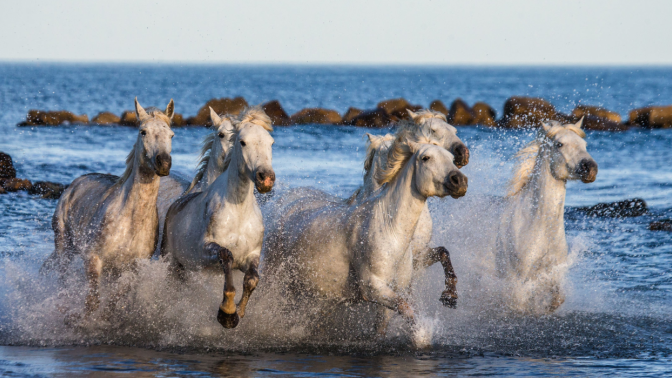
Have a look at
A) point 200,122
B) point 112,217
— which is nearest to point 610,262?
point 112,217

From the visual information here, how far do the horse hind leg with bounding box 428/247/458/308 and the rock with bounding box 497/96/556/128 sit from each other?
27566mm

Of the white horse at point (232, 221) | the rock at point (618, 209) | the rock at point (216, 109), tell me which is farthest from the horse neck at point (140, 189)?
the rock at point (216, 109)

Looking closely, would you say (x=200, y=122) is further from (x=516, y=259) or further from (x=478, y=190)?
(x=516, y=259)

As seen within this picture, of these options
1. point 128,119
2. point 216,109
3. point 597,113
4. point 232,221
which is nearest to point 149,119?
point 232,221

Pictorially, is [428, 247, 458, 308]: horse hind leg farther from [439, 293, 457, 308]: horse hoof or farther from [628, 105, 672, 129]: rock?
[628, 105, 672, 129]: rock

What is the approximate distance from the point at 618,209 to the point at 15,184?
1130 centimetres

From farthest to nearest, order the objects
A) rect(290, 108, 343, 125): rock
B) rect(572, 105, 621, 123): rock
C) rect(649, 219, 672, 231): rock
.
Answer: rect(572, 105, 621, 123): rock, rect(290, 108, 343, 125): rock, rect(649, 219, 672, 231): rock

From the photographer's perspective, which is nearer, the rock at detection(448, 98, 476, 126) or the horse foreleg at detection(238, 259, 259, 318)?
the horse foreleg at detection(238, 259, 259, 318)

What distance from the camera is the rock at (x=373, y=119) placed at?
34250 millimetres

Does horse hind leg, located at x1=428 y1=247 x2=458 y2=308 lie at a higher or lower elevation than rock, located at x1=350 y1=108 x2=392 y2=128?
higher

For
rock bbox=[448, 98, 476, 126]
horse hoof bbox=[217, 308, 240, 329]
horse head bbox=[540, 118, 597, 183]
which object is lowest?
rock bbox=[448, 98, 476, 126]

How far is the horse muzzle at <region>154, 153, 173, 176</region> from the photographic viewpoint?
649 cm

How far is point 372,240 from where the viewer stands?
6.61 meters

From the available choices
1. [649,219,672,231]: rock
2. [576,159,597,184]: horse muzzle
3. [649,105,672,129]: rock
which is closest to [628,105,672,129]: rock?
[649,105,672,129]: rock
